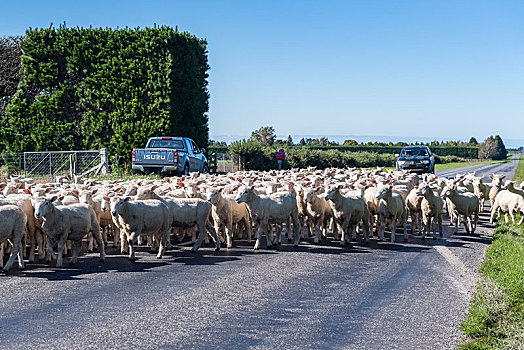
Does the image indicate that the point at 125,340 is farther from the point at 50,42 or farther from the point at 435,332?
the point at 50,42

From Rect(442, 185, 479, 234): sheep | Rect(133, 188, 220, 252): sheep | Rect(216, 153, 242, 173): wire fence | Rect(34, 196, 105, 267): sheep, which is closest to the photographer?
Rect(34, 196, 105, 267): sheep

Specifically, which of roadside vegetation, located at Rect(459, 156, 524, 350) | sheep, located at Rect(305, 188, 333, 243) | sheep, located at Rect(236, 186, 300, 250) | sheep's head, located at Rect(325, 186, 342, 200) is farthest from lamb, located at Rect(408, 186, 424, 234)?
roadside vegetation, located at Rect(459, 156, 524, 350)

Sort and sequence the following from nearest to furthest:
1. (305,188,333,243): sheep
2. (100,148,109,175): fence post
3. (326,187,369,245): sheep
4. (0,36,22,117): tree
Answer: (326,187,369,245): sheep
(305,188,333,243): sheep
(100,148,109,175): fence post
(0,36,22,117): tree

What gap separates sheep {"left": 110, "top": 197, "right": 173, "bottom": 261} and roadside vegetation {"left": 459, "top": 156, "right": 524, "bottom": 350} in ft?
20.4

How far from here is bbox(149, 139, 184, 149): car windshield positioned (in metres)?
27.5

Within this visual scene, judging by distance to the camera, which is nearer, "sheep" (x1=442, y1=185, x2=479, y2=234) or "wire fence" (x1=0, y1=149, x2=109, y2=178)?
"sheep" (x1=442, y1=185, x2=479, y2=234)

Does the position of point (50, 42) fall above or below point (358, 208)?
above

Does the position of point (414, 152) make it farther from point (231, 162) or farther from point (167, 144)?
point (167, 144)

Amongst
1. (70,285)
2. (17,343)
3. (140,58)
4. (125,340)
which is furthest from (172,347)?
(140,58)

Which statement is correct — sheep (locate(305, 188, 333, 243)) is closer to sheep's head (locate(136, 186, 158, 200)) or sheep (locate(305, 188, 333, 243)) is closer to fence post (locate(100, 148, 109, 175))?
sheep's head (locate(136, 186, 158, 200))

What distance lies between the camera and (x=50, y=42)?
31688 mm

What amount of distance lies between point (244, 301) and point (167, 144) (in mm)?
20102

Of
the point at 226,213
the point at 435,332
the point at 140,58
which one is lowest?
the point at 435,332

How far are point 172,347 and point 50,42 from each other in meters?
28.8
